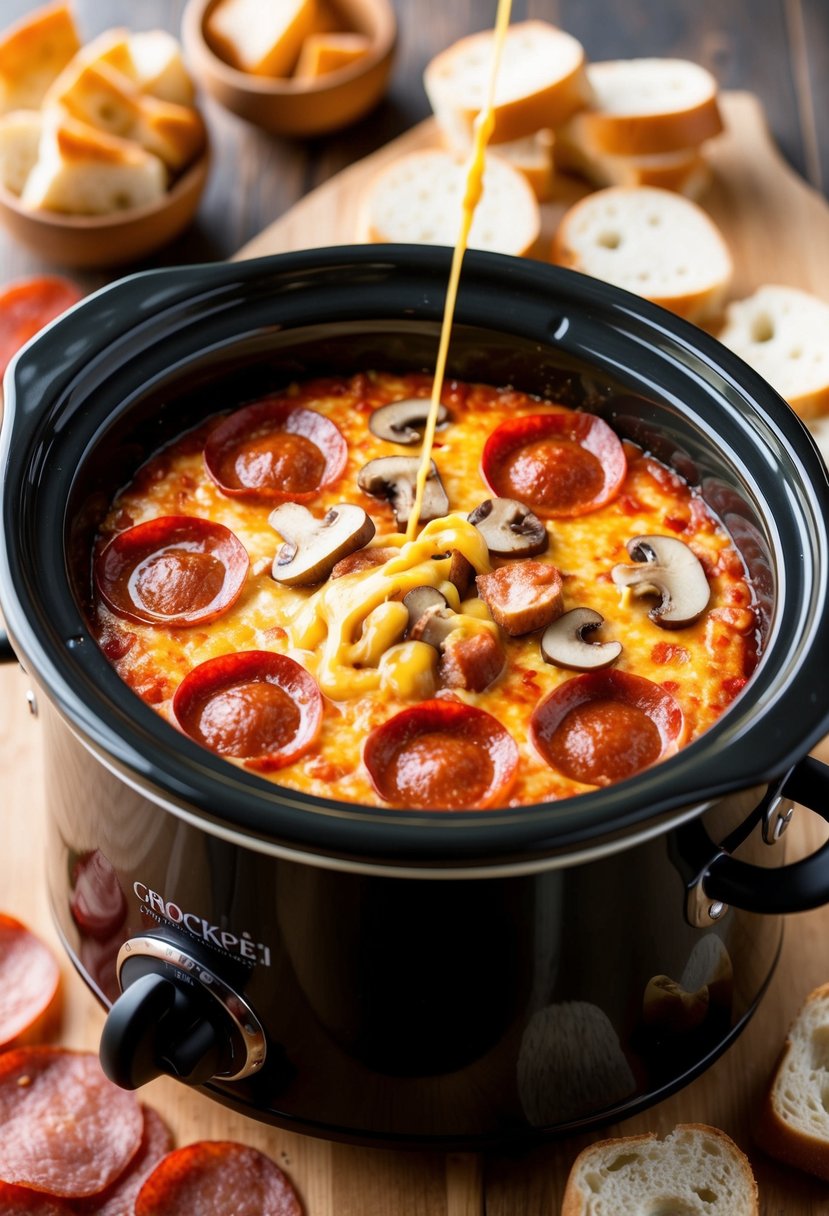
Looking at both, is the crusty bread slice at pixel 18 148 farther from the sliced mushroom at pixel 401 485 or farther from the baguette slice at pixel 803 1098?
the baguette slice at pixel 803 1098

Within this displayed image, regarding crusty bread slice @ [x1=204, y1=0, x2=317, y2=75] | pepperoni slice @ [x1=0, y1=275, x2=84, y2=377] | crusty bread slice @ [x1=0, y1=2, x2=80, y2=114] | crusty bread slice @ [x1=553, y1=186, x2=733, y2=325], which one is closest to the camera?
crusty bread slice @ [x1=553, y1=186, x2=733, y2=325]

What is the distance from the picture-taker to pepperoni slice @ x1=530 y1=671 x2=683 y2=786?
246 cm

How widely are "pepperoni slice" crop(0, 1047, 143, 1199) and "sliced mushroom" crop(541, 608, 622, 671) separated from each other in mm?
1154

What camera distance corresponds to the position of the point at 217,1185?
2596 mm

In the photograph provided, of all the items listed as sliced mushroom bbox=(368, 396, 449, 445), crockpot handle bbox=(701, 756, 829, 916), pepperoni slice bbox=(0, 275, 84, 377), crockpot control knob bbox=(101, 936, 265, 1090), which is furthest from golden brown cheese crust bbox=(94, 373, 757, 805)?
pepperoni slice bbox=(0, 275, 84, 377)

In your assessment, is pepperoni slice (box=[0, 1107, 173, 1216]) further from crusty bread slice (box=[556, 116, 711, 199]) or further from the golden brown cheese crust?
crusty bread slice (box=[556, 116, 711, 199])

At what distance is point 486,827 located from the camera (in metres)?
2.00

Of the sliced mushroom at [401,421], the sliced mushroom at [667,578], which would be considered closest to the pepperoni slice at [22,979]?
→ the sliced mushroom at [401,421]

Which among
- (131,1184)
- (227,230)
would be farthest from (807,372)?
Answer: (131,1184)

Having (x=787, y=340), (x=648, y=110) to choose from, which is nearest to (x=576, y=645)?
(x=787, y=340)

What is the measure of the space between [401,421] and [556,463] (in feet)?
1.15

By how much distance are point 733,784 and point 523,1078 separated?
74cm

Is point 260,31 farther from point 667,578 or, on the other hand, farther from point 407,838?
point 407,838

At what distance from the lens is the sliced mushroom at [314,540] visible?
2719 millimetres
